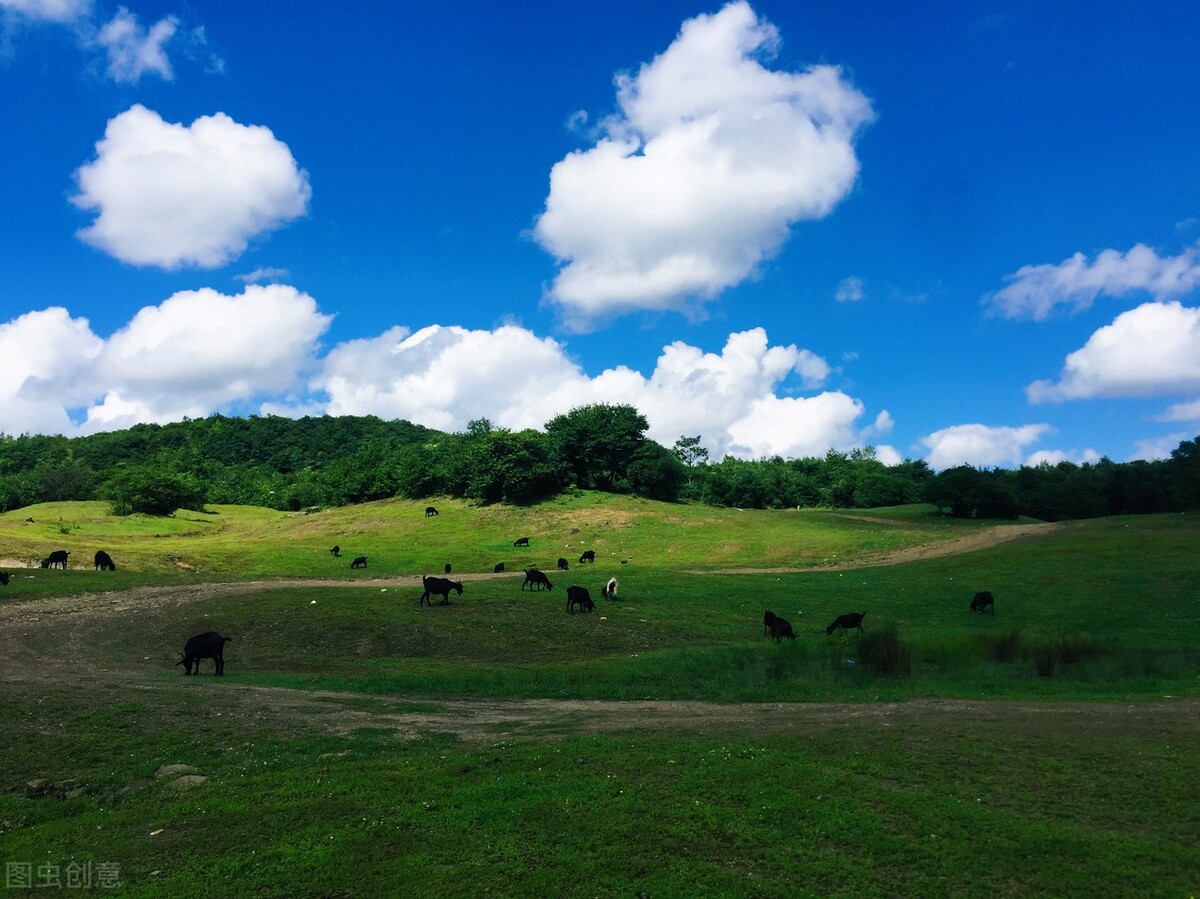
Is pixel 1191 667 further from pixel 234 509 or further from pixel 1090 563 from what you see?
pixel 234 509

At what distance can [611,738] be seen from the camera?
1480cm

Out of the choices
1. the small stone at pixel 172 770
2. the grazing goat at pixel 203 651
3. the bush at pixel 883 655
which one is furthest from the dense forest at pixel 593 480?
the small stone at pixel 172 770

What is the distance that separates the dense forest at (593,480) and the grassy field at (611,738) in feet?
128

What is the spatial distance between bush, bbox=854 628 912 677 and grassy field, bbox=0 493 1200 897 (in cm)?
15

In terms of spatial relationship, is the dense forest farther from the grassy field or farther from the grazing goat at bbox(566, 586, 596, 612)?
the grazing goat at bbox(566, 586, 596, 612)

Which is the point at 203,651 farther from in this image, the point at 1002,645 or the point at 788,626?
the point at 1002,645

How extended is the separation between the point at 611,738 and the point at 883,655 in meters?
13.9

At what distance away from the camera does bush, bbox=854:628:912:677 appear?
958 inches

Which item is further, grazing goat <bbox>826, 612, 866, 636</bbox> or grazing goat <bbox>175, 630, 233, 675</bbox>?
grazing goat <bbox>826, 612, 866, 636</bbox>

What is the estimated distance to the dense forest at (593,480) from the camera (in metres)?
78.8

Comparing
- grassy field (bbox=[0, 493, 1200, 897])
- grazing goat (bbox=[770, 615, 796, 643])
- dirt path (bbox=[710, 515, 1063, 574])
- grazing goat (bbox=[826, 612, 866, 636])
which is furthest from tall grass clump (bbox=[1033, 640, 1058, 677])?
dirt path (bbox=[710, 515, 1063, 574])

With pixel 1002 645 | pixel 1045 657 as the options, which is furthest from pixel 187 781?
pixel 1002 645

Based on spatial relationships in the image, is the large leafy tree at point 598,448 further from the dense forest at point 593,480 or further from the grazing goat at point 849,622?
the grazing goat at point 849,622

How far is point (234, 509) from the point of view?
110 m
